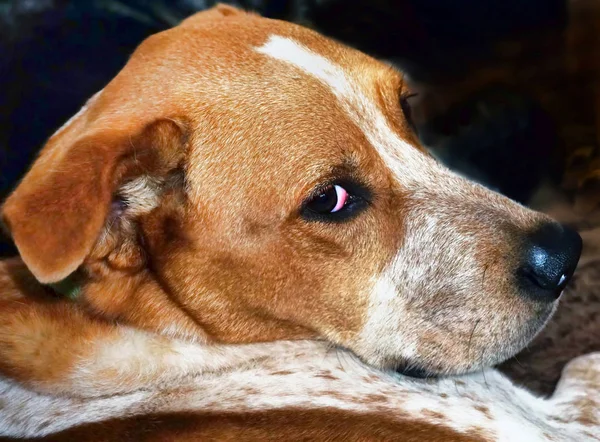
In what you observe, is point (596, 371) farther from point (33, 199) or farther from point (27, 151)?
point (27, 151)

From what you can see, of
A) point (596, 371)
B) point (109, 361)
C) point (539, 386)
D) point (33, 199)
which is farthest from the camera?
point (539, 386)

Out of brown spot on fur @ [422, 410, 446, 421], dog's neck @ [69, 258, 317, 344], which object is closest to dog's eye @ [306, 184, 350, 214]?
dog's neck @ [69, 258, 317, 344]

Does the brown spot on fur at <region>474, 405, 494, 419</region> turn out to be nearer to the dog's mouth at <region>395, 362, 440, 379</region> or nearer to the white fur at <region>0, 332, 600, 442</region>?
the white fur at <region>0, 332, 600, 442</region>

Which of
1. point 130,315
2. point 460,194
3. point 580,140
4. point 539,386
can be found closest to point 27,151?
point 130,315

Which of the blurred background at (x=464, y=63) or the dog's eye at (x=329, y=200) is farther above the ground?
the blurred background at (x=464, y=63)

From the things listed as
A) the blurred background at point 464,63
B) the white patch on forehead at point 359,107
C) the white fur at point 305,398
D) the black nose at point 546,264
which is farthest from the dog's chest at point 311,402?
the blurred background at point 464,63

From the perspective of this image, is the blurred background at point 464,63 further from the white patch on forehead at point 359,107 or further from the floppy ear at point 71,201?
the floppy ear at point 71,201
